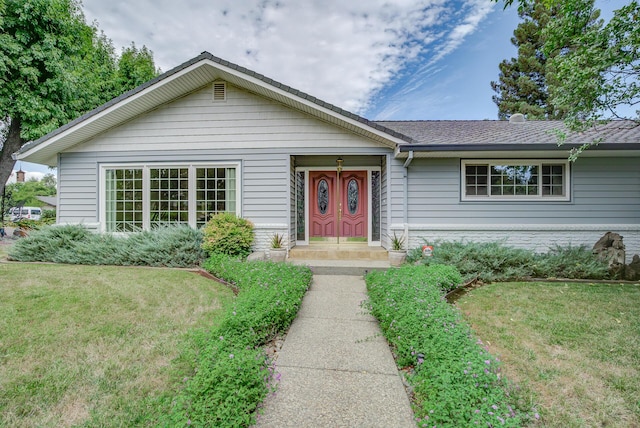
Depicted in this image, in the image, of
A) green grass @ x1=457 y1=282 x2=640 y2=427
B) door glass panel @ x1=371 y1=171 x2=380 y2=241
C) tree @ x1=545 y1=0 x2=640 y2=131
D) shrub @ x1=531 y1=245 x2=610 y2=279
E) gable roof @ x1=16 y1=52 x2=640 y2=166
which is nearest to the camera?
green grass @ x1=457 y1=282 x2=640 y2=427

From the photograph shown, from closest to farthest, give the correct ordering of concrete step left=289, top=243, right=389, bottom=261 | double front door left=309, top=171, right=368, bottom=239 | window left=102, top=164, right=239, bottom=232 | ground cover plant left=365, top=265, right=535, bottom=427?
ground cover plant left=365, top=265, right=535, bottom=427
concrete step left=289, top=243, right=389, bottom=261
window left=102, top=164, right=239, bottom=232
double front door left=309, top=171, right=368, bottom=239

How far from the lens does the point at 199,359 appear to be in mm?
2338

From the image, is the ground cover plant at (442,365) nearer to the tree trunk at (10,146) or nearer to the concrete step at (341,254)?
the concrete step at (341,254)

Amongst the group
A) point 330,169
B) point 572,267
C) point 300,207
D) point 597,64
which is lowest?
point 572,267

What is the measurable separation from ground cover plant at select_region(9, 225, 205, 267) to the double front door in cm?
327

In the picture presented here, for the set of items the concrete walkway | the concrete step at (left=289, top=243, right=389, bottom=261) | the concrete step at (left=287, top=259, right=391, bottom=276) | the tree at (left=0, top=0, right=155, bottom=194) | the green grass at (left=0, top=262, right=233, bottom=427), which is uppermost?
the tree at (left=0, top=0, right=155, bottom=194)

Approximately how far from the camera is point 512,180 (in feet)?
22.6

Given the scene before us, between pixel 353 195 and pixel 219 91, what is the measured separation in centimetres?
437

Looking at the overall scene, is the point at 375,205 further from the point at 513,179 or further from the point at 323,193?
the point at 513,179

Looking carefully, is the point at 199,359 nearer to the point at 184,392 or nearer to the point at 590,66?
the point at 184,392

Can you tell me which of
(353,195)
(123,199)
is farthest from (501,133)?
(123,199)

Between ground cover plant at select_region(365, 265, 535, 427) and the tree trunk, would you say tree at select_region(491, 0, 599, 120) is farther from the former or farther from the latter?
the tree trunk

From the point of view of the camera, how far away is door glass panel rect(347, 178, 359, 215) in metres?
8.27

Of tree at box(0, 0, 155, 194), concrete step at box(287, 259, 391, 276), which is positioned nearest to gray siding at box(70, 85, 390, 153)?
concrete step at box(287, 259, 391, 276)
